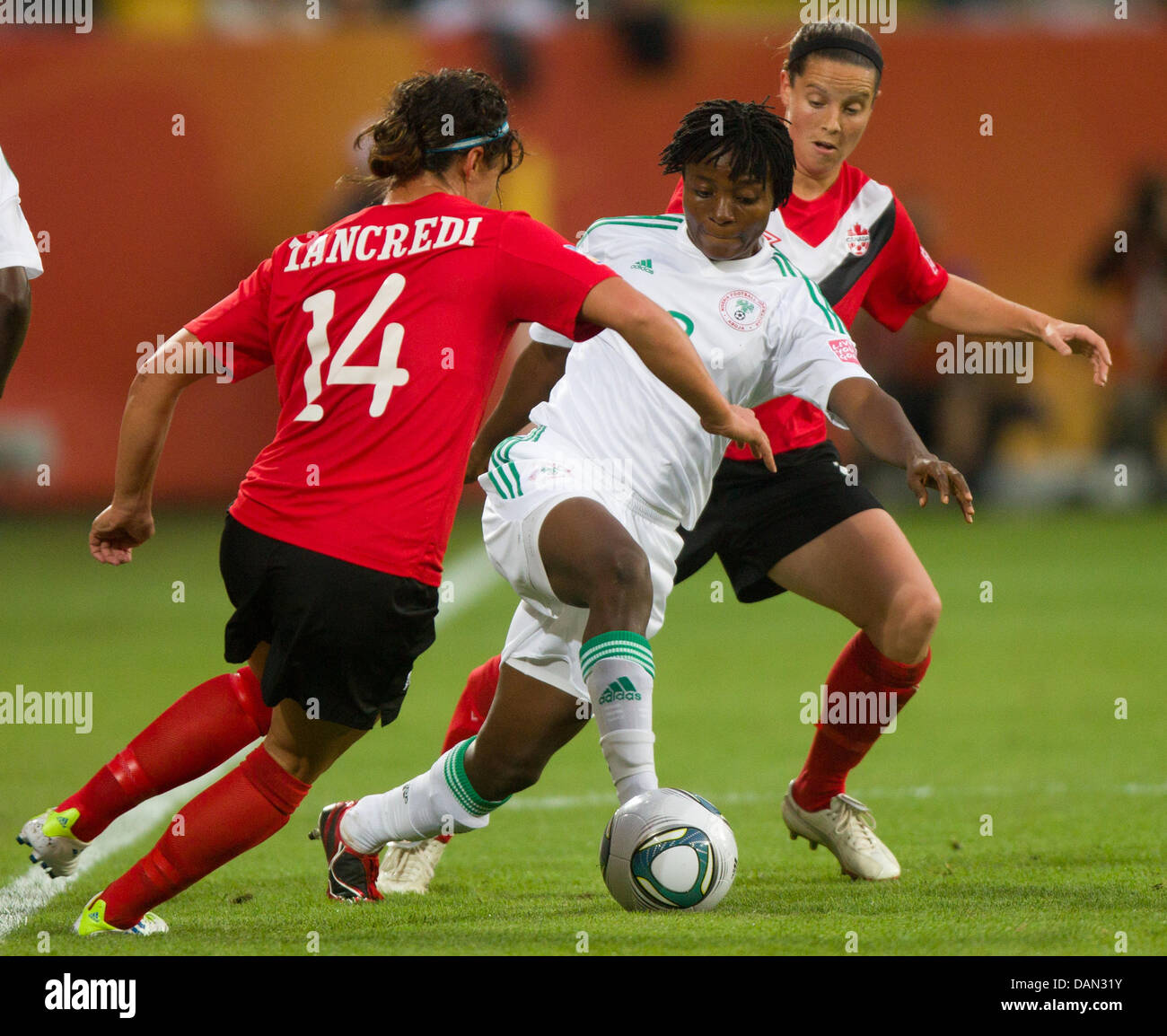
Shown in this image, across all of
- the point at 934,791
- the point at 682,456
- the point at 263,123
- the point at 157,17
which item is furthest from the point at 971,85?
the point at 682,456

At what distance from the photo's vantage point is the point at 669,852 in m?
3.94

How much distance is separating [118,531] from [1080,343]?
9.15 feet

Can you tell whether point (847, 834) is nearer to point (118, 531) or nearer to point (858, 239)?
point (858, 239)

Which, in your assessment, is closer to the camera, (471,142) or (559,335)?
(471,142)

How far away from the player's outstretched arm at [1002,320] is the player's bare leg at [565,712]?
1.68 metres

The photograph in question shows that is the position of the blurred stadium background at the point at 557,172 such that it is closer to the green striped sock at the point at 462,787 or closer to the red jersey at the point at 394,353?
the green striped sock at the point at 462,787

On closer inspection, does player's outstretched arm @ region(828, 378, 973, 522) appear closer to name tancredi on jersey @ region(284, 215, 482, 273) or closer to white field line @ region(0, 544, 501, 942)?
name tancredi on jersey @ region(284, 215, 482, 273)

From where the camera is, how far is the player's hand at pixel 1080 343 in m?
4.87

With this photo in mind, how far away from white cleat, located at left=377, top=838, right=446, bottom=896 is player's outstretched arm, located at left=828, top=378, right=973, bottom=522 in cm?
165

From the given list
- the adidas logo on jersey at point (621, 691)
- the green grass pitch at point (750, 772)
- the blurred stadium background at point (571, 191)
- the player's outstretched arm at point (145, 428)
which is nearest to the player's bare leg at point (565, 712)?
the adidas logo on jersey at point (621, 691)

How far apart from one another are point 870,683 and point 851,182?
158 centimetres

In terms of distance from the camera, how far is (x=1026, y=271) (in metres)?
16.7

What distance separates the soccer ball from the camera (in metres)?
3.92

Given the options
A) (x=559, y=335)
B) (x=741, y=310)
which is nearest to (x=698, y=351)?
(x=741, y=310)
